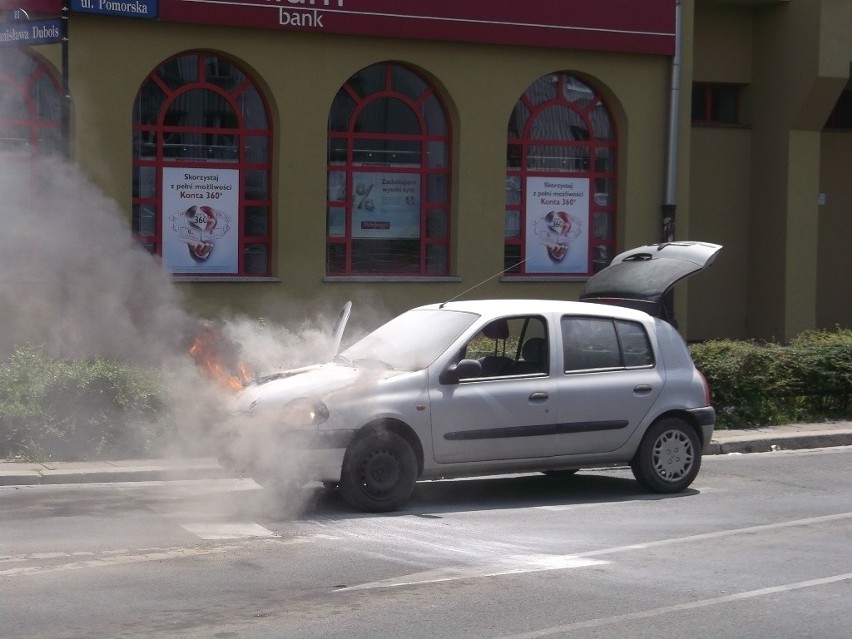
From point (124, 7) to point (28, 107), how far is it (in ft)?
9.49

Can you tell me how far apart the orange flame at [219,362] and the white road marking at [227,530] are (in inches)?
93.9

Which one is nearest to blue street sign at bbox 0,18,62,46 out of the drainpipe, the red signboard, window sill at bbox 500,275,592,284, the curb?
the red signboard

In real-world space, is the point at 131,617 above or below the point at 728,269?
below

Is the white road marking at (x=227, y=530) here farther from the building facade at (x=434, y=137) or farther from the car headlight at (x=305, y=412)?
the building facade at (x=434, y=137)

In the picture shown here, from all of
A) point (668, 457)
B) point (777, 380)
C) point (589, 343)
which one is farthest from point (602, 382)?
point (777, 380)

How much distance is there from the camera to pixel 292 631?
20.8 feet

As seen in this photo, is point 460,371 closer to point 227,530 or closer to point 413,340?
point 413,340

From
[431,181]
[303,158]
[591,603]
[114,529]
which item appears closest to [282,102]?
[303,158]

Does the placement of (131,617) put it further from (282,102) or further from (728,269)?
(728,269)

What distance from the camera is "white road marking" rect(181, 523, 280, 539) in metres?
8.69

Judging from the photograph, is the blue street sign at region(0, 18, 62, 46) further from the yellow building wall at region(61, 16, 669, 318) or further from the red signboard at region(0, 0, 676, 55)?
the yellow building wall at region(61, 16, 669, 318)

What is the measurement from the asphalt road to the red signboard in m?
7.98

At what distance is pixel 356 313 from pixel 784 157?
8210 millimetres

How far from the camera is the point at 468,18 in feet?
60.5
